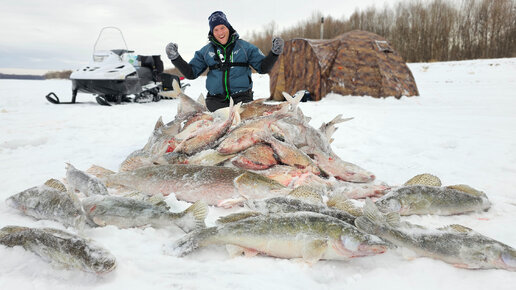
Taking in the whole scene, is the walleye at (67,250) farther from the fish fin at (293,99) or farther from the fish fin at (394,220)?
the fish fin at (293,99)

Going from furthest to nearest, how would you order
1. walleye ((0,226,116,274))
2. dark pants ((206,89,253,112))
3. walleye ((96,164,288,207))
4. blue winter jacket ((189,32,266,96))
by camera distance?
1. dark pants ((206,89,253,112))
2. blue winter jacket ((189,32,266,96))
3. walleye ((96,164,288,207))
4. walleye ((0,226,116,274))

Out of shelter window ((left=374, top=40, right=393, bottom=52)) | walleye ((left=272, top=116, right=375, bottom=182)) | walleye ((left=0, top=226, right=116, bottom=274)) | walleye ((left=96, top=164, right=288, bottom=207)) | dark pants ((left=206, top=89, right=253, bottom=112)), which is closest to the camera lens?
walleye ((left=0, top=226, right=116, bottom=274))

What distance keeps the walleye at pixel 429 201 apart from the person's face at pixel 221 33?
3.88 m

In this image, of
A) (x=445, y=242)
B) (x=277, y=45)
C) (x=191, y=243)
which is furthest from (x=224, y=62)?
(x=445, y=242)

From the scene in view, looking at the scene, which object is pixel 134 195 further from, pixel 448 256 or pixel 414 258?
pixel 448 256

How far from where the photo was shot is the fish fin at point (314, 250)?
6.23 ft

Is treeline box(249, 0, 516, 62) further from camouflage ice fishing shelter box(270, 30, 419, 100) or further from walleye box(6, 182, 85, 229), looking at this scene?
walleye box(6, 182, 85, 229)

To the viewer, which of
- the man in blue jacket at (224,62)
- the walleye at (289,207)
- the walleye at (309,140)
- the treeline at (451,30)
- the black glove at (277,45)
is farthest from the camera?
the treeline at (451,30)

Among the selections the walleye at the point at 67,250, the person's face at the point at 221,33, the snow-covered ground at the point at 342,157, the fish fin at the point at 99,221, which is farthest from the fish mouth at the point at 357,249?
the person's face at the point at 221,33

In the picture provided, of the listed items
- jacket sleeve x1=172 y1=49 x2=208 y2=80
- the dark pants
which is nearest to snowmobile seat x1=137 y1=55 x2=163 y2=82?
jacket sleeve x1=172 y1=49 x2=208 y2=80

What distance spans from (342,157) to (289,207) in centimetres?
287

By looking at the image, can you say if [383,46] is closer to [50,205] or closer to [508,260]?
[508,260]

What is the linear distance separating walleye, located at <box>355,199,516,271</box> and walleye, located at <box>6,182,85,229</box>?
1.96m

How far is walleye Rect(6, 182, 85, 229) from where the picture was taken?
2373 mm
